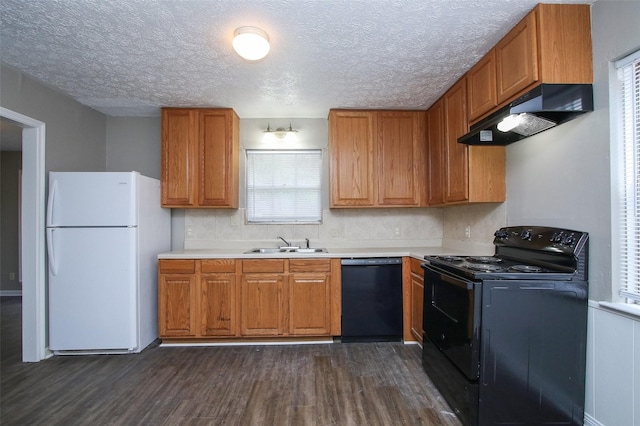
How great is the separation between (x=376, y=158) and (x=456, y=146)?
859mm

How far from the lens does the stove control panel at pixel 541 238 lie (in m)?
1.64

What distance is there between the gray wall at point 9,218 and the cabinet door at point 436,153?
6.56 meters

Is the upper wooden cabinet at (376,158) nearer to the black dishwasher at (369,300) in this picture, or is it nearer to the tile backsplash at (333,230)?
the tile backsplash at (333,230)

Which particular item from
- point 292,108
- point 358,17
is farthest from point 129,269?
point 358,17

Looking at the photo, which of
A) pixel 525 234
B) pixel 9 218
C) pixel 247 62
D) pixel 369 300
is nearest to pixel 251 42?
pixel 247 62

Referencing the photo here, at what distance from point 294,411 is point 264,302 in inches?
44.4

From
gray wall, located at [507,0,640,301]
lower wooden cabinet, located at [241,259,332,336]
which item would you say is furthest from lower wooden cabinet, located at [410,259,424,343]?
gray wall, located at [507,0,640,301]

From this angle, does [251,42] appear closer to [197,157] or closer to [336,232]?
[197,157]

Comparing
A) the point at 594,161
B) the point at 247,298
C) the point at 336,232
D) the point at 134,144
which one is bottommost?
the point at 247,298

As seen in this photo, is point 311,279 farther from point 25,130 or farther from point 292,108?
point 25,130

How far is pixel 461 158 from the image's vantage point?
2.48 m

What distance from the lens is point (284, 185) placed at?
3.54 metres

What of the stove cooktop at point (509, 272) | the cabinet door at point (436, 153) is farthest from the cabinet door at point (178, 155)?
the stove cooktop at point (509, 272)

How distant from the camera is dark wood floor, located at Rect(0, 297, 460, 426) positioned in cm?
183
